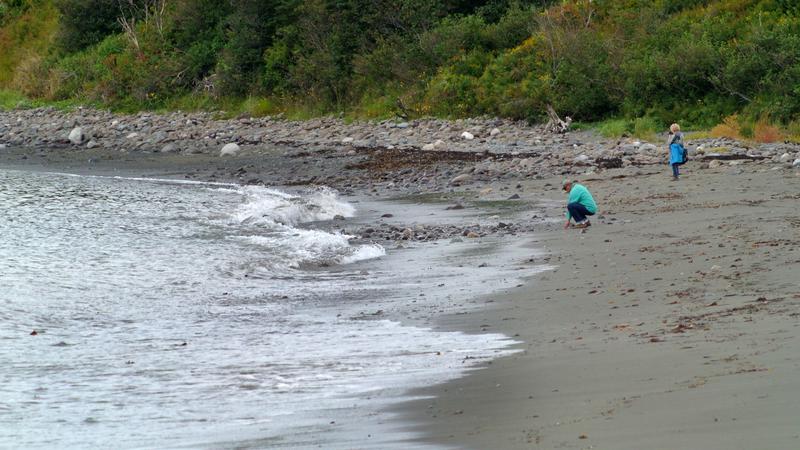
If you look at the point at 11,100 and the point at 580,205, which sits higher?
the point at 580,205

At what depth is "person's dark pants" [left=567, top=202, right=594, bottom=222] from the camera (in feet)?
49.0

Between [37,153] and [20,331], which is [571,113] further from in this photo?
[20,331]

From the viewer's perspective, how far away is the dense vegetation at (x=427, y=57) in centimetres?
2752

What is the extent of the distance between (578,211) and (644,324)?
22.1 feet

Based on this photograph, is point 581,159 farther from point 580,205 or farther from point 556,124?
point 580,205

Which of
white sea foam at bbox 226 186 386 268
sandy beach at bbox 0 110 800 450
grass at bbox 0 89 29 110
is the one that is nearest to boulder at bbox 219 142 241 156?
white sea foam at bbox 226 186 386 268

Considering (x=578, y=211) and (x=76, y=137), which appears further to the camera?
(x=76, y=137)

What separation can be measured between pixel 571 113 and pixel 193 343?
21.9 metres

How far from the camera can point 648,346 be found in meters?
7.37

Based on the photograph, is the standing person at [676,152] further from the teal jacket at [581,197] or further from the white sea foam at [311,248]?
the white sea foam at [311,248]

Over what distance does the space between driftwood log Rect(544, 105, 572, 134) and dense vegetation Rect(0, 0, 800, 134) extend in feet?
1.56

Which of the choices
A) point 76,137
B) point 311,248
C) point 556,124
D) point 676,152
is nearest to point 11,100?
point 76,137

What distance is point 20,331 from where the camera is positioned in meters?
10.7

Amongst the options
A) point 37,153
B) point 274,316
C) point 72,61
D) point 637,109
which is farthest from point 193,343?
point 72,61
